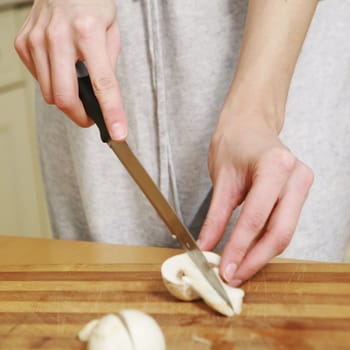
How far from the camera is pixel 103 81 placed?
0.79 metres

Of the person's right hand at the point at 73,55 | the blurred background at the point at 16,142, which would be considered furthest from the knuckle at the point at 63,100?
the blurred background at the point at 16,142

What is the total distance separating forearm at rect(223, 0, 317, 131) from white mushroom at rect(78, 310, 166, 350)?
0.32 m

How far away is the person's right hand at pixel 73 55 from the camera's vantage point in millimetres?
786

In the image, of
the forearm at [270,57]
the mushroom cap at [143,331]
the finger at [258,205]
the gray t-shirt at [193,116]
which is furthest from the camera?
the gray t-shirt at [193,116]

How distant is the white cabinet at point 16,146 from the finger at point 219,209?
3.72 feet

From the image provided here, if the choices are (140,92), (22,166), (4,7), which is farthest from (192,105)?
(22,166)

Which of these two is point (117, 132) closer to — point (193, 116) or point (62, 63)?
point (62, 63)

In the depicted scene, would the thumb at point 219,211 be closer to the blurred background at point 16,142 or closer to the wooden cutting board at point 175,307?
the wooden cutting board at point 175,307

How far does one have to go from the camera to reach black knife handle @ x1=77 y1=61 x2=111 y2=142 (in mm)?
814

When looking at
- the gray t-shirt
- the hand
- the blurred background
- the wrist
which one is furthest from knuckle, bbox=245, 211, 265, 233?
the blurred background

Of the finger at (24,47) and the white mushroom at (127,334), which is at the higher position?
the finger at (24,47)

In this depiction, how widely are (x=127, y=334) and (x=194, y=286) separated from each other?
0.42 feet

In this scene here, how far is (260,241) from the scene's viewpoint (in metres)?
0.81

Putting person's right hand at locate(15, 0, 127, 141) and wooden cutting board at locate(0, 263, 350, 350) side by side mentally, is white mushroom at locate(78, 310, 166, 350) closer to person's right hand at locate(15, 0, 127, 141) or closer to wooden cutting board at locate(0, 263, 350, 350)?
wooden cutting board at locate(0, 263, 350, 350)
